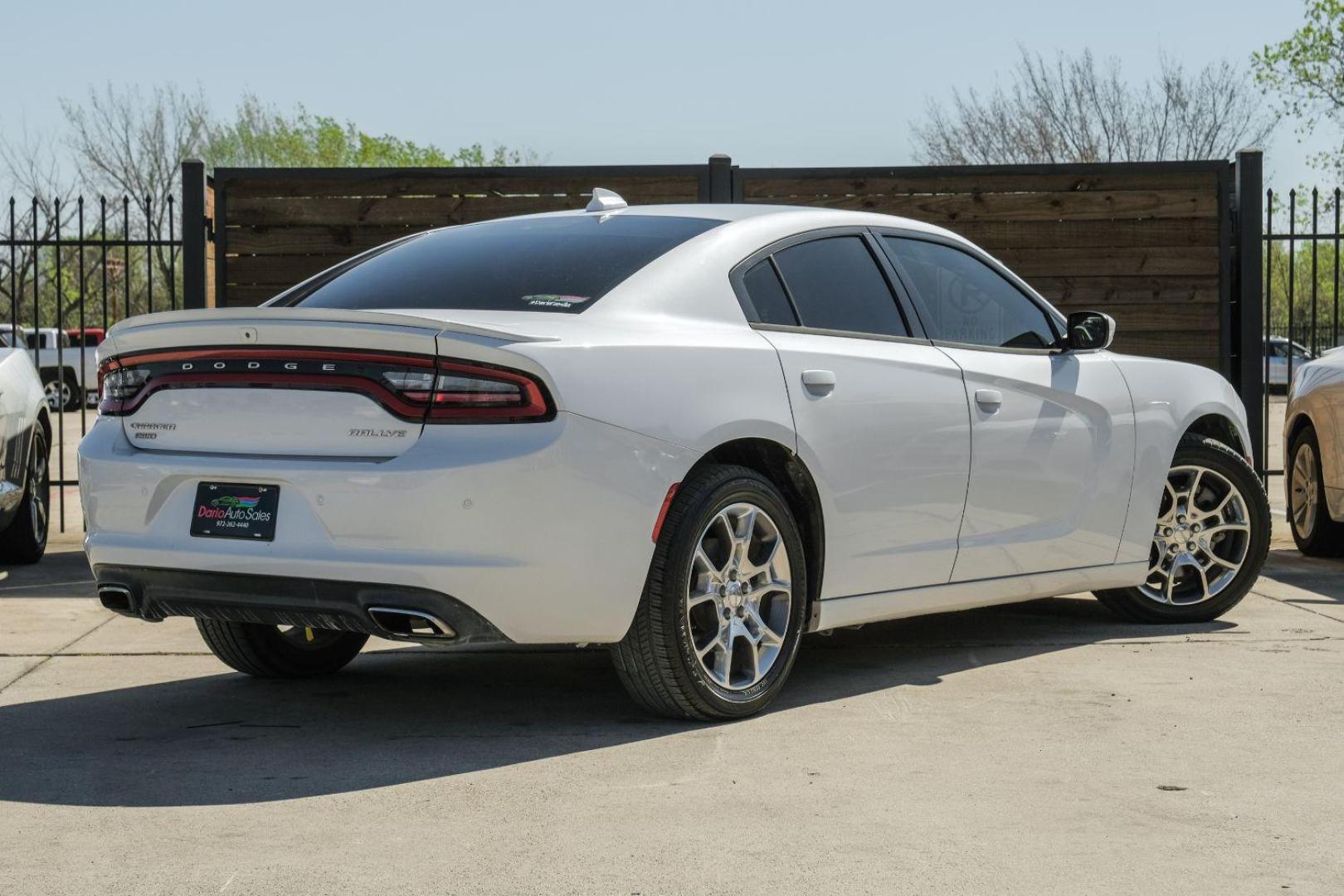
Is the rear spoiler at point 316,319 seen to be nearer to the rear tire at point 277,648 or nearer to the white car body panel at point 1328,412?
the rear tire at point 277,648

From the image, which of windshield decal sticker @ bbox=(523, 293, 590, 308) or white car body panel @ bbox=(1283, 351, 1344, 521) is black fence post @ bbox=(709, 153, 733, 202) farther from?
windshield decal sticker @ bbox=(523, 293, 590, 308)

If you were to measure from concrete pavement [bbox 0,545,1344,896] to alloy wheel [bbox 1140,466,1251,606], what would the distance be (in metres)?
0.33

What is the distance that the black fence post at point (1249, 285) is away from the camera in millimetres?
10758

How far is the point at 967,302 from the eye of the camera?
6387 mm

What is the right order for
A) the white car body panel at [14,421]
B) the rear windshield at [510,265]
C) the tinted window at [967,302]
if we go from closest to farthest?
1. the rear windshield at [510,265]
2. the tinted window at [967,302]
3. the white car body panel at [14,421]

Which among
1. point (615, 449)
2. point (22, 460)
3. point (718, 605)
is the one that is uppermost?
point (615, 449)

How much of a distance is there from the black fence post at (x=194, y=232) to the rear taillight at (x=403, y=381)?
5812 millimetres

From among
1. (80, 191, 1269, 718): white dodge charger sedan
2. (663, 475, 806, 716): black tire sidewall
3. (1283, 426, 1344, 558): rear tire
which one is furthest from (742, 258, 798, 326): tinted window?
(1283, 426, 1344, 558): rear tire

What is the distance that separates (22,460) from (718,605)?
5.32m

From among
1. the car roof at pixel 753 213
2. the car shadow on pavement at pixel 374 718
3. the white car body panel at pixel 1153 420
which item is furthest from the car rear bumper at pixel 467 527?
the white car body panel at pixel 1153 420

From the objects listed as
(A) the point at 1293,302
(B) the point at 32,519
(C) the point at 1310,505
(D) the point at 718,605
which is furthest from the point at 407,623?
(A) the point at 1293,302

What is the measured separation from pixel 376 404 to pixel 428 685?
1.61 meters

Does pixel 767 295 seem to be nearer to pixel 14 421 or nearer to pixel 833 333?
pixel 833 333

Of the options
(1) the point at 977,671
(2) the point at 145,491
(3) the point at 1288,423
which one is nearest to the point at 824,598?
(1) the point at 977,671
